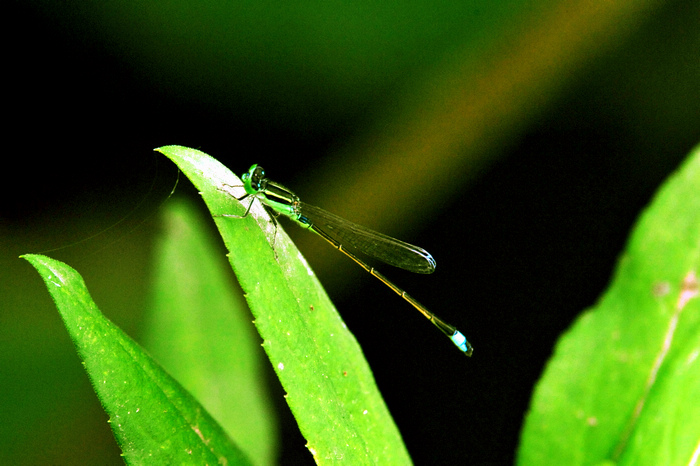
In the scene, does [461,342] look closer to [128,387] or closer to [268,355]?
[268,355]

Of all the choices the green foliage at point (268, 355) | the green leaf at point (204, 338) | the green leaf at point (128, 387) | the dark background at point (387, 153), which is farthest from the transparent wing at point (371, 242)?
the green leaf at point (128, 387)

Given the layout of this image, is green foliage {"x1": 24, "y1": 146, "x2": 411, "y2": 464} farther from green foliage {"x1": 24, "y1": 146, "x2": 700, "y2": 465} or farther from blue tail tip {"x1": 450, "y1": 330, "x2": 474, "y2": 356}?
blue tail tip {"x1": 450, "y1": 330, "x2": 474, "y2": 356}

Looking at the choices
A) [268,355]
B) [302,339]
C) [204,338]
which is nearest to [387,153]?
[204,338]

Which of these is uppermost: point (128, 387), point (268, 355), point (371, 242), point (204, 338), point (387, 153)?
point (387, 153)

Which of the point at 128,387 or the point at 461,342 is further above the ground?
the point at 128,387

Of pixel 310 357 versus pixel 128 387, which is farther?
pixel 310 357

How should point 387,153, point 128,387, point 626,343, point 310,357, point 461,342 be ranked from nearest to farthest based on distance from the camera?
point 128,387
point 310,357
point 626,343
point 461,342
point 387,153

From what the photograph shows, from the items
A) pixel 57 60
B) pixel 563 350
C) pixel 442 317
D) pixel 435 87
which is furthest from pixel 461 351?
pixel 57 60

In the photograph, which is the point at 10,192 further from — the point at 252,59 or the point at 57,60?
the point at 252,59
